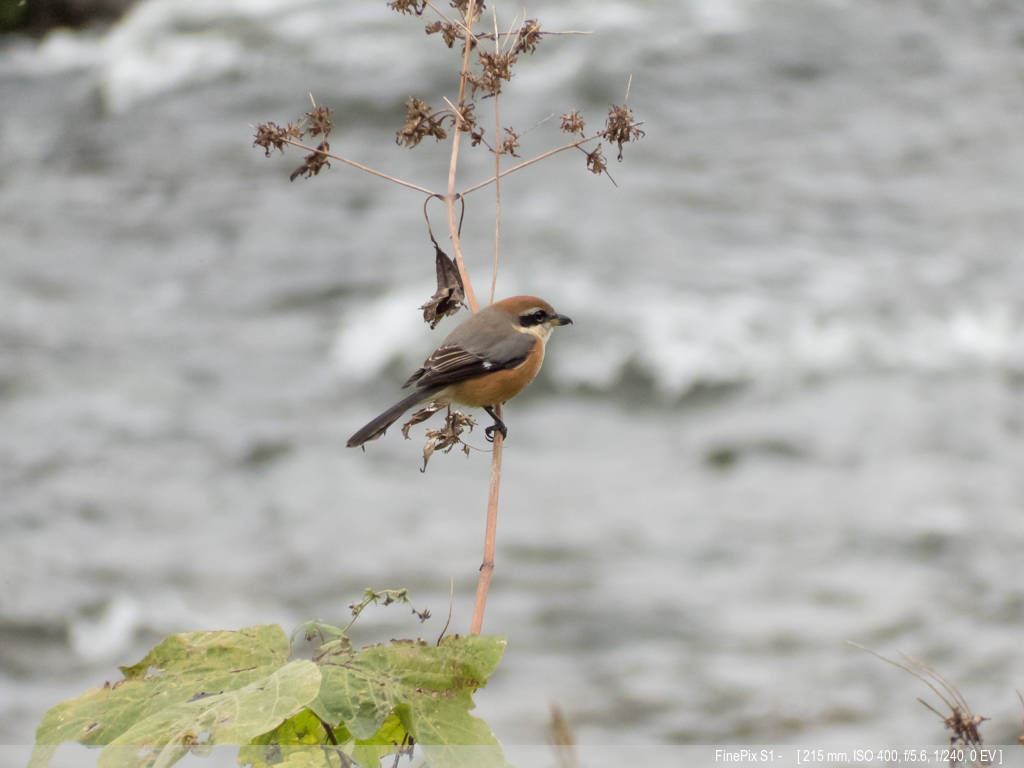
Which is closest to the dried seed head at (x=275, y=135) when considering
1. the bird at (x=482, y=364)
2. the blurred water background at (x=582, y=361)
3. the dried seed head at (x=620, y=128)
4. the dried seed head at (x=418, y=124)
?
the dried seed head at (x=418, y=124)

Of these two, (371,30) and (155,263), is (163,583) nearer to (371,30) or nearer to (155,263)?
(155,263)

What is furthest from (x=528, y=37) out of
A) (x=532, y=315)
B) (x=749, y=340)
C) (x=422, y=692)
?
(x=749, y=340)

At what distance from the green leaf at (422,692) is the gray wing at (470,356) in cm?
208

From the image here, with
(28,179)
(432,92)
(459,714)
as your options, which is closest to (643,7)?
(432,92)

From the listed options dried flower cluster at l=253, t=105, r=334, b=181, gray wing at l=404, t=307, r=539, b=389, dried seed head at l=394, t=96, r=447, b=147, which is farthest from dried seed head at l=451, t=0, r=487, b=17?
gray wing at l=404, t=307, r=539, b=389

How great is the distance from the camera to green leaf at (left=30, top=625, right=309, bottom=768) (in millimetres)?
1787

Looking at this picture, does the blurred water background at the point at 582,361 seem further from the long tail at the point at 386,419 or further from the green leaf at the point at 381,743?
the green leaf at the point at 381,743

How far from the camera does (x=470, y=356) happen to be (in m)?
3.96

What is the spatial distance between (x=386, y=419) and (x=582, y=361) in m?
6.14

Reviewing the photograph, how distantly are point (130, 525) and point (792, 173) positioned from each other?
6041 millimetres

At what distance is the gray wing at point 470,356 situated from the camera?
393 cm

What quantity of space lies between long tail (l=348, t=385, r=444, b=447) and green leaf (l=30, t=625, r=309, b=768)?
1.16m

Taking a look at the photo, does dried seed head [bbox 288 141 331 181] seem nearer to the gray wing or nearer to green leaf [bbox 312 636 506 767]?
green leaf [bbox 312 636 506 767]

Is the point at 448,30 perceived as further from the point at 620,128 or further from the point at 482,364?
the point at 482,364
